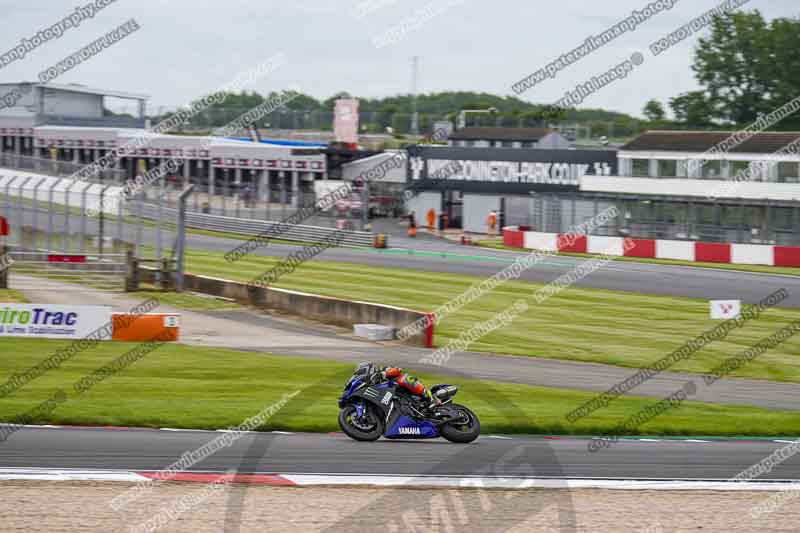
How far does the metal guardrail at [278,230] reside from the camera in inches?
1847

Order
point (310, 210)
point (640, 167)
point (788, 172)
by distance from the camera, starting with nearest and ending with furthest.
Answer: point (788, 172), point (310, 210), point (640, 167)

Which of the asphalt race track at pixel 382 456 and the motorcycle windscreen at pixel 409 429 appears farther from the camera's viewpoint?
the motorcycle windscreen at pixel 409 429

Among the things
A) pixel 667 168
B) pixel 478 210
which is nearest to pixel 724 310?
pixel 667 168

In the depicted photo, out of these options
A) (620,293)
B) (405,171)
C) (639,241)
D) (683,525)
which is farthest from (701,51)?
(683,525)

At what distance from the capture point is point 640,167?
50656mm

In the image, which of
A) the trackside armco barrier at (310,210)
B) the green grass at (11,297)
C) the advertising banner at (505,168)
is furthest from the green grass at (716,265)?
the green grass at (11,297)

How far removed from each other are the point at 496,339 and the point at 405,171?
37.2 metres

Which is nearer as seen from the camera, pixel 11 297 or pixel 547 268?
pixel 11 297

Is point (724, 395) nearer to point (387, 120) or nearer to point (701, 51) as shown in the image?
point (387, 120)

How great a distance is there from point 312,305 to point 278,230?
23.3 m

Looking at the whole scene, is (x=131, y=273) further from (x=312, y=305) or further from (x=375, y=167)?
(x=375, y=167)

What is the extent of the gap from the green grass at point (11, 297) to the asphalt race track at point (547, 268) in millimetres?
3629

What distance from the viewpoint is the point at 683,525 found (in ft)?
35.6

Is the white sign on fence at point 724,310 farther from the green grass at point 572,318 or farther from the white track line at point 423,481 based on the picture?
the white track line at point 423,481
